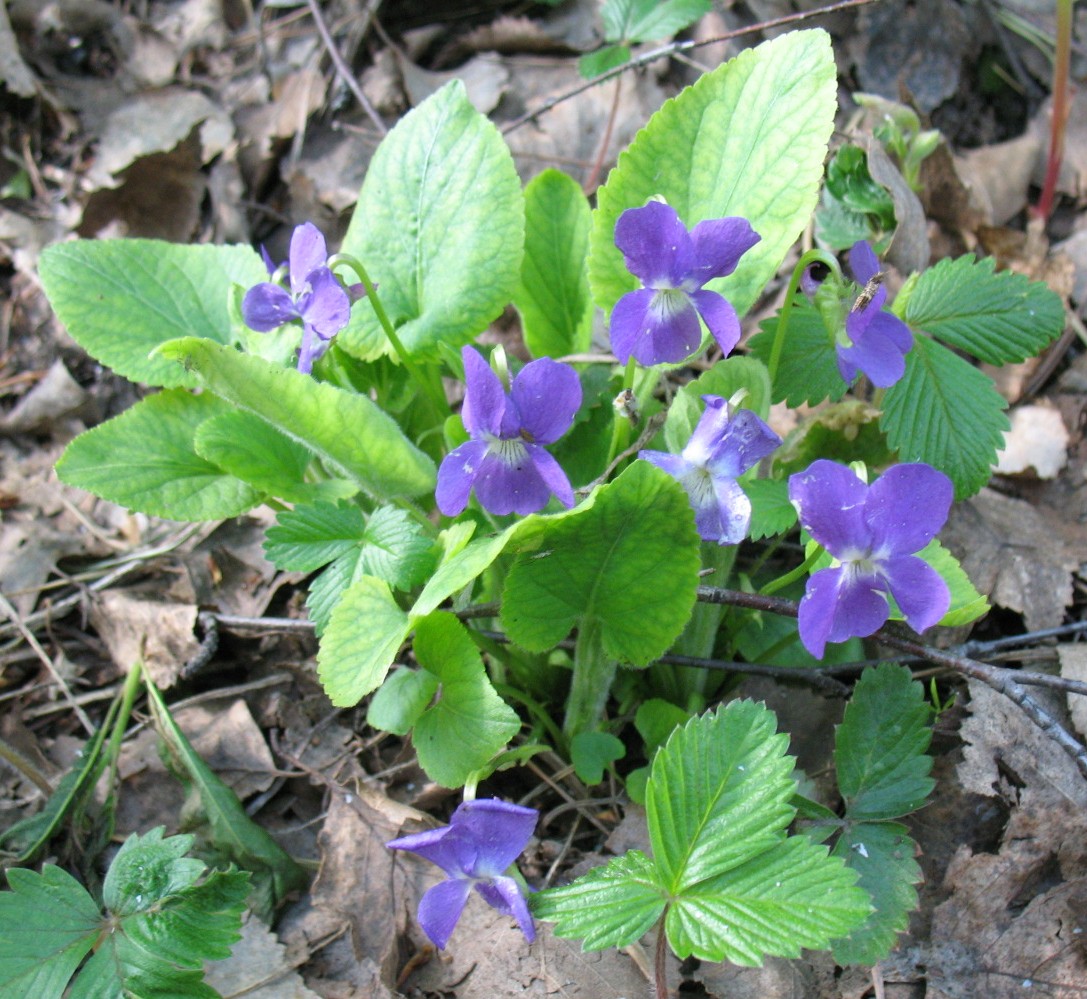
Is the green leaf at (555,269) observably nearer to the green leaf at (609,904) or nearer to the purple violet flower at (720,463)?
the purple violet flower at (720,463)

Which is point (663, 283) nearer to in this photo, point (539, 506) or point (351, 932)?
point (539, 506)

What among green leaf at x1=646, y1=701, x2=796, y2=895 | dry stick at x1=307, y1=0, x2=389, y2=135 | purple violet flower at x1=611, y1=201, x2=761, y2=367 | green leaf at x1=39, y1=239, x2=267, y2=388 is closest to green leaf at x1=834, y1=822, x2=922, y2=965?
green leaf at x1=646, y1=701, x2=796, y2=895

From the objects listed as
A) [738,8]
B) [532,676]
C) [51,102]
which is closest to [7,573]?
[532,676]

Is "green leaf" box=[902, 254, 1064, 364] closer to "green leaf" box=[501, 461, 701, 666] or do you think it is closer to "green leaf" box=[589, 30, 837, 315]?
"green leaf" box=[589, 30, 837, 315]

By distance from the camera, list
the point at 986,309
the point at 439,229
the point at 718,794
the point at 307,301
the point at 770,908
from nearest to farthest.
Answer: the point at 770,908 → the point at 718,794 → the point at 307,301 → the point at 986,309 → the point at 439,229

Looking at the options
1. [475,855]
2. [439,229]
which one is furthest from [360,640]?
[439,229]

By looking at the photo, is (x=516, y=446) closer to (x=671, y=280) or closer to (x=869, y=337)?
(x=671, y=280)

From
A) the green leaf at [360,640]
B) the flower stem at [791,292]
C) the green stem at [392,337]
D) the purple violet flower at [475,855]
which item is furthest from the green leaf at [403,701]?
the flower stem at [791,292]
